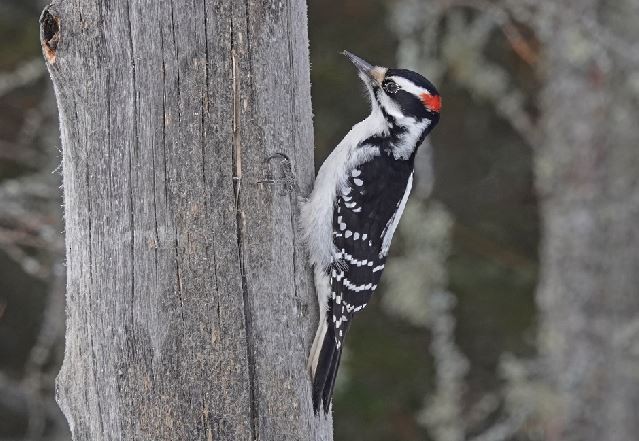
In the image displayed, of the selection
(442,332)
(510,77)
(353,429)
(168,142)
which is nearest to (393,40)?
(510,77)

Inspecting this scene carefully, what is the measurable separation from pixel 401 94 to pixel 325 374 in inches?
59.6

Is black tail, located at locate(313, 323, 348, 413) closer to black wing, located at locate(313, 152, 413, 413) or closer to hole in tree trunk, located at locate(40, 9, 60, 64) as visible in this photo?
black wing, located at locate(313, 152, 413, 413)

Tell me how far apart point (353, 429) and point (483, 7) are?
408 centimetres

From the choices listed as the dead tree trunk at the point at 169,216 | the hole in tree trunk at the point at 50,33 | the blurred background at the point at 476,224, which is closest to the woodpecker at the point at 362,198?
the dead tree trunk at the point at 169,216

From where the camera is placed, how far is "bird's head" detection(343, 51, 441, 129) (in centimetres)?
448

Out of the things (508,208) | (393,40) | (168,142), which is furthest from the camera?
(508,208)

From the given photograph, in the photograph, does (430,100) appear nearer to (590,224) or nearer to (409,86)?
(409,86)

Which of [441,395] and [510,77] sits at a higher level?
[510,77]

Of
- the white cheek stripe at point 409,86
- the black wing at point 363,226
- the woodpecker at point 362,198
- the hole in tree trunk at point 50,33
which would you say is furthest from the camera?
the white cheek stripe at point 409,86

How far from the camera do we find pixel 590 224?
23.8ft

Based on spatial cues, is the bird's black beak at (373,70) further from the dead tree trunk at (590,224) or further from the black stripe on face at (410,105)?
the dead tree trunk at (590,224)

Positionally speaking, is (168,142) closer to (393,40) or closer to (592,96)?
(592,96)

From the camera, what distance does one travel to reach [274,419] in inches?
132

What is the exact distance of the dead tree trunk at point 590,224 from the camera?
714 centimetres
